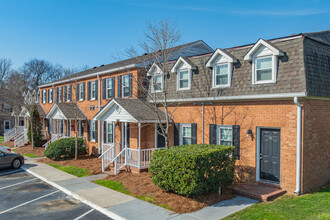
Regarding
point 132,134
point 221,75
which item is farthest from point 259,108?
point 132,134

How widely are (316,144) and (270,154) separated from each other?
69.0 inches

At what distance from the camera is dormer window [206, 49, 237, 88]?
11.6m

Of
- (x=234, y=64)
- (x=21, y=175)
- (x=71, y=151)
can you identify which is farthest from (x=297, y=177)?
(x=71, y=151)

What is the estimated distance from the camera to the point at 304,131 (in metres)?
9.48

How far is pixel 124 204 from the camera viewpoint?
9078mm

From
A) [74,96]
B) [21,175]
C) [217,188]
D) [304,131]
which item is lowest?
[21,175]

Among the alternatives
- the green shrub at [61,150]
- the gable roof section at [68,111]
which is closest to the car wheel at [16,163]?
the green shrub at [61,150]

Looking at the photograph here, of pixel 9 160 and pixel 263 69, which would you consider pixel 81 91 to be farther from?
pixel 263 69

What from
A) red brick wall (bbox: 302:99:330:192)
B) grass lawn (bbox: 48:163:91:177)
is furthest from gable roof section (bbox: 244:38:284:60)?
grass lawn (bbox: 48:163:91:177)

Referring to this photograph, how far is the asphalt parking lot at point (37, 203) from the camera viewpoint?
8352mm

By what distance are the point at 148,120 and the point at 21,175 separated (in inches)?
307

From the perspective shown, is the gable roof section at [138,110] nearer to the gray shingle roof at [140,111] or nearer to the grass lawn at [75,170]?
the gray shingle roof at [140,111]

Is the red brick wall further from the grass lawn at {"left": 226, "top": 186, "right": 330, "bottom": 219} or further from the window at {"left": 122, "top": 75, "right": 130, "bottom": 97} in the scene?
the window at {"left": 122, "top": 75, "right": 130, "bottom": 97}

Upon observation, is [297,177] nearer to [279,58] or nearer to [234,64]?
[279,58]
